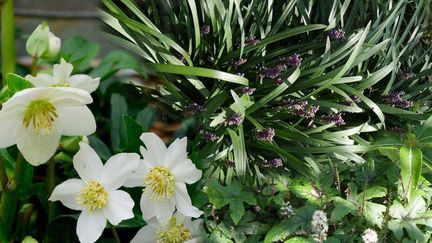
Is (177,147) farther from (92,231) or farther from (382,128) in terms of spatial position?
(382,128)

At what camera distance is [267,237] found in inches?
42.3

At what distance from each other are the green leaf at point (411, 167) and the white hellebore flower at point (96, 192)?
481 millimetres

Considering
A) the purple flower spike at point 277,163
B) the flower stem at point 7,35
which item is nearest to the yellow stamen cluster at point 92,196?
the flower stem at point 7,35

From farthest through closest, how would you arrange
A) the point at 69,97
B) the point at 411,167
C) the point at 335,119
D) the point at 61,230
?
the point at 335,119 < the point at 411,167 < the point at 61,230 < the point at 69,97

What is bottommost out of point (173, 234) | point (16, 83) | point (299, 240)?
point (299, 240)

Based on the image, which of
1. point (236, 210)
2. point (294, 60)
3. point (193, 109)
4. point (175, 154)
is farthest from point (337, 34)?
point (175, 154)

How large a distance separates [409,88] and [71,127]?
2.93 ft

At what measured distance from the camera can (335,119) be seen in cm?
129

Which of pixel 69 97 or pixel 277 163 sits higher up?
pixel 69 97

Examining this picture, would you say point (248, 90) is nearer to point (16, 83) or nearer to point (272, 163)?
point (272, 163)

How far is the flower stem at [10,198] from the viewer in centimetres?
88

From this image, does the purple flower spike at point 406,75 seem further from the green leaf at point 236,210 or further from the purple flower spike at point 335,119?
the green leaf at point 236,210

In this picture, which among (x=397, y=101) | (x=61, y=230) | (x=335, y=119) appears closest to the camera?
(x=61, y=230)

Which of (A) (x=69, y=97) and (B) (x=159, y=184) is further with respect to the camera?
(B) (x=159, y=184)
